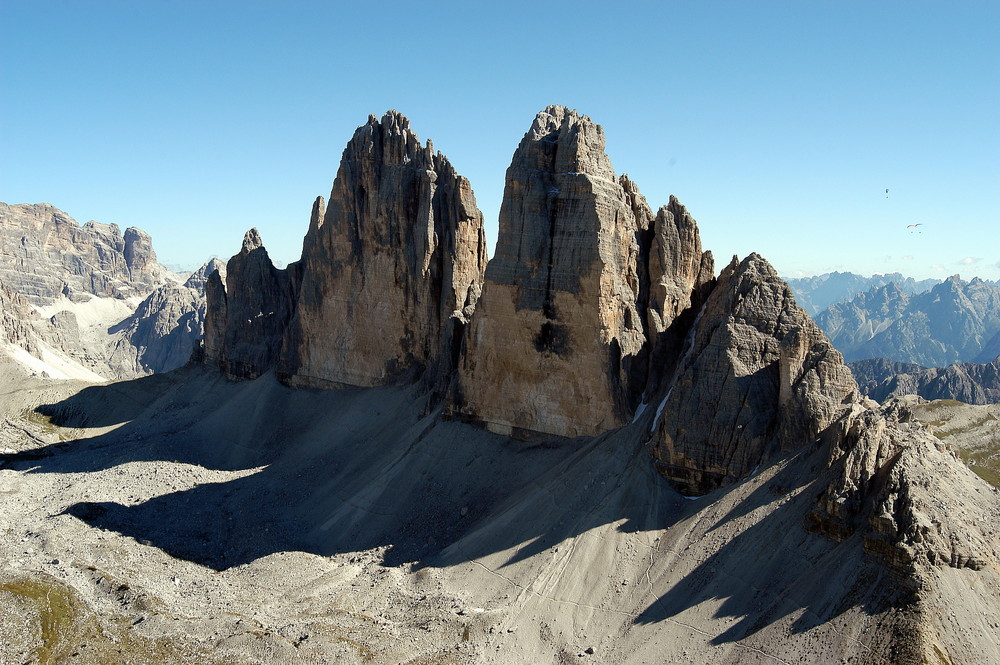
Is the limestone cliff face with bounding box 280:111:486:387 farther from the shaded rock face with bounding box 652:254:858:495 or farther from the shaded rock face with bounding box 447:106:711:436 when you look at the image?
the shaded rock face with bounding box 652:254:858:495

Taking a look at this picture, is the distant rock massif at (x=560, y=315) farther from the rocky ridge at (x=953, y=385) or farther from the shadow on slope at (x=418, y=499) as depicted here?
the rocky ridge at (x=953, y=385)

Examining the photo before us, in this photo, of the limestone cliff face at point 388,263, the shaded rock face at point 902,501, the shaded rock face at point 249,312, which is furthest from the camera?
the shaded rock face at point 249,312

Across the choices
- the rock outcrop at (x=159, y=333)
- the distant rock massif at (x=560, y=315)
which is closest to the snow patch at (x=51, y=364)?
the rock outcrop at (x=159, y=333)

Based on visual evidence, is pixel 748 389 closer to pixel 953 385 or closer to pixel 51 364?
pixel 51 364

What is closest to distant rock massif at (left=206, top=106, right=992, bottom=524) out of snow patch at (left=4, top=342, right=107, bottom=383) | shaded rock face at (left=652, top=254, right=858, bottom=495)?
shaded rock face at (left=652, top=254, right=858, bottom=495)

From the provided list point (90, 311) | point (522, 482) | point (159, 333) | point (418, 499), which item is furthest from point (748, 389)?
point (90, 311)
